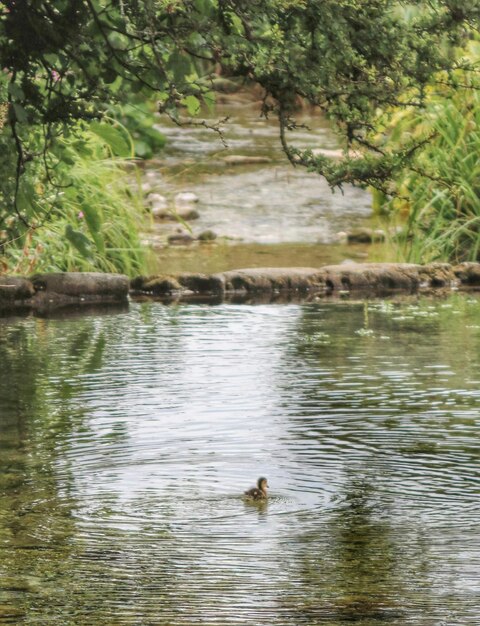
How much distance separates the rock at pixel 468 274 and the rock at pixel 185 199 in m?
6.31

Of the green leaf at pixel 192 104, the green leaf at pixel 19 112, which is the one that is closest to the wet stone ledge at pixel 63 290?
the green leaf at pixel 192 104

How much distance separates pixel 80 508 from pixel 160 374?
3.22 meters

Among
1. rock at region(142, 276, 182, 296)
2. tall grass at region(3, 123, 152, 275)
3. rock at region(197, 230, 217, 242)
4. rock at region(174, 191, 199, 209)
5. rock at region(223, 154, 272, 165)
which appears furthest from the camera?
rock at region(223, 154, 272, 165)

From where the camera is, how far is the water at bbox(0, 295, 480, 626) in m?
4.93

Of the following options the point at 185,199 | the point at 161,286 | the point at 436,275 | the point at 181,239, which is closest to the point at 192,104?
the point at 161,286

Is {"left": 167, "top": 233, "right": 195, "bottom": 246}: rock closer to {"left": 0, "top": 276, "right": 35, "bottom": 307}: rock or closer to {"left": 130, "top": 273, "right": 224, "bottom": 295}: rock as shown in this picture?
{"left": 130, "top": 273, "right": 224, "bottom": 295}: rock

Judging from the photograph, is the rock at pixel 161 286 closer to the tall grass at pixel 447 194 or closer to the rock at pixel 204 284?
the rock at pixel 204 284

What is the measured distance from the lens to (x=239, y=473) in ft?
22.3

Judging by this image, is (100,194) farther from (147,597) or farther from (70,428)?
(147,597)

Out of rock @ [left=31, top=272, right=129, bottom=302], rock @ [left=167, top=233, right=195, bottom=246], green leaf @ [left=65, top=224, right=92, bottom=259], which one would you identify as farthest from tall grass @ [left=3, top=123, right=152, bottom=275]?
green leaf @ [left=65, top=224, right=92, bottom=259]

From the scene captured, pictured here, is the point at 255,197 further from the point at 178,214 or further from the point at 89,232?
the point at 89,232

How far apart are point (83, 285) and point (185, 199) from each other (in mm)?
7335

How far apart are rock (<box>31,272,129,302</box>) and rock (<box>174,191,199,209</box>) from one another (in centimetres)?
671

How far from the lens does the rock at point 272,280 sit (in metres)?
13.7
